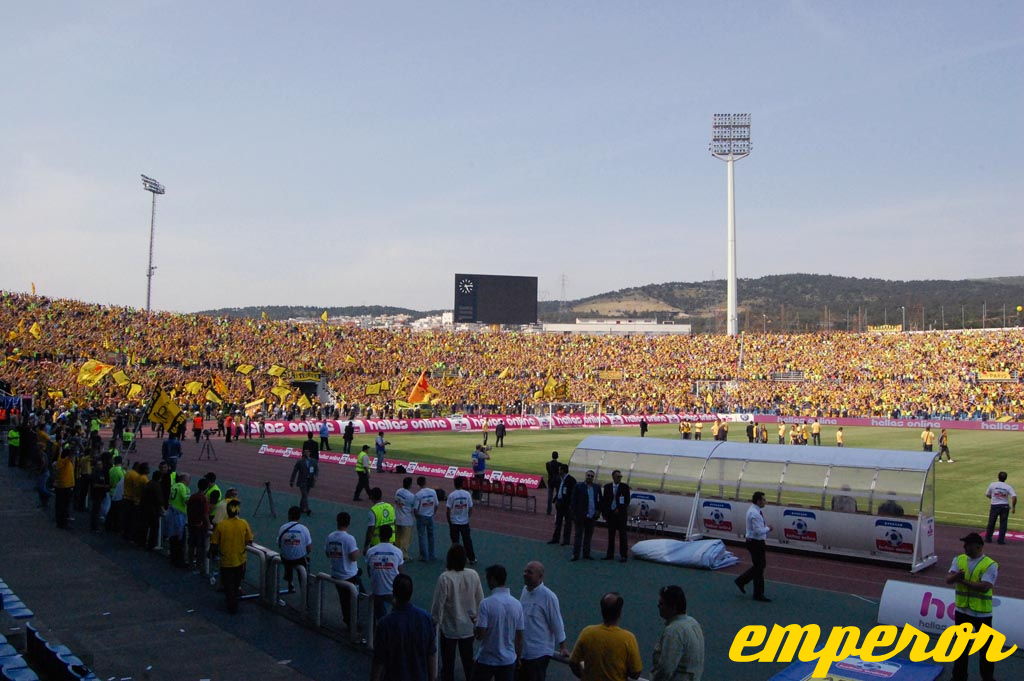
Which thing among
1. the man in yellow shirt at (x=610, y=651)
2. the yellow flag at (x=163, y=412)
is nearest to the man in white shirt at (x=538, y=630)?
the man in yellow shirt at (x=610, y=651)

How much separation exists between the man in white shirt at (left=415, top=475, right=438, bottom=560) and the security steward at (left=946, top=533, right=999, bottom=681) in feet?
30.0

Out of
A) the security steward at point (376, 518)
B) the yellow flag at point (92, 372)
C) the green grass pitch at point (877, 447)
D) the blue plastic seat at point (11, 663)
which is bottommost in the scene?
the green grass pitch at point (877, 447)

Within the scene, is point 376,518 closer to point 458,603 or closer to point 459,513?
point 459,513

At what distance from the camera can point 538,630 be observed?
771 cm

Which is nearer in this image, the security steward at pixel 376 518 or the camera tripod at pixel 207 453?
the security steward at pixel 376 518

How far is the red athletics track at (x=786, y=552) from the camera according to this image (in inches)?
608

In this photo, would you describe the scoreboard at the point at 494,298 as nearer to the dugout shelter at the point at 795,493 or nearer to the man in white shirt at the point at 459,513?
the dugout shelter at the point at 795,493

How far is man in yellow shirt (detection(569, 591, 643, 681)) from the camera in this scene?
6.51 m

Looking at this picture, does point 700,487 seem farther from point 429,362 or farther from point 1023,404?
point 429,362

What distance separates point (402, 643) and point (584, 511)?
985 centimetres

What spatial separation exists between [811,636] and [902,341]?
281 feet

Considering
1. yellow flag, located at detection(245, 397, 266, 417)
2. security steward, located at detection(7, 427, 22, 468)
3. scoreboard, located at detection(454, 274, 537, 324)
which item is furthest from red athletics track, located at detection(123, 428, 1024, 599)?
scoreboard, located at detection(454, 274, 537, 324)

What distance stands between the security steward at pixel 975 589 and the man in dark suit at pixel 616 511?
732cm

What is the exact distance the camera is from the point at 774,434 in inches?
2190
